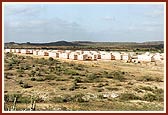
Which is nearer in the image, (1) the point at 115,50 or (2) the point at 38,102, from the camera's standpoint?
(2) the point at 38,102

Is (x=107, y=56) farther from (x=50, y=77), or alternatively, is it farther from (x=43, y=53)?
(x=50, y=77)

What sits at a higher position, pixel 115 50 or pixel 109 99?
pixel 115 50

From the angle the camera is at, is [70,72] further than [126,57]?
No

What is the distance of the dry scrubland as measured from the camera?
30.8ft

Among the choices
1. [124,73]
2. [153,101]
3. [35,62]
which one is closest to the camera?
[153,101]

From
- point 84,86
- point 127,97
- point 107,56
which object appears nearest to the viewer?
point 127,97

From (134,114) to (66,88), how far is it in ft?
9.15

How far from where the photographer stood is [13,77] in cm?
1043

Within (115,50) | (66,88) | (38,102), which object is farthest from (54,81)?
(115,50)

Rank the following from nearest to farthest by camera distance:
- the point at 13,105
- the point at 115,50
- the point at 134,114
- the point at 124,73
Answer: the point at 134,114
the point at 13,105
the point at 124,73
the point at 115,50

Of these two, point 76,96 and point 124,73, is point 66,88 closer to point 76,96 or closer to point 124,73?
point 76,96

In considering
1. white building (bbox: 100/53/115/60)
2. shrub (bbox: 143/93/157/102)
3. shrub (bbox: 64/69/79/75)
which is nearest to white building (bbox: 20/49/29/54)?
shrub (bbox: 64/69/79/75)

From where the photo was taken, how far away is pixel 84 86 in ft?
34.9

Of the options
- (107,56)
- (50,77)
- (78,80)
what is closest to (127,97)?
(78,80)
